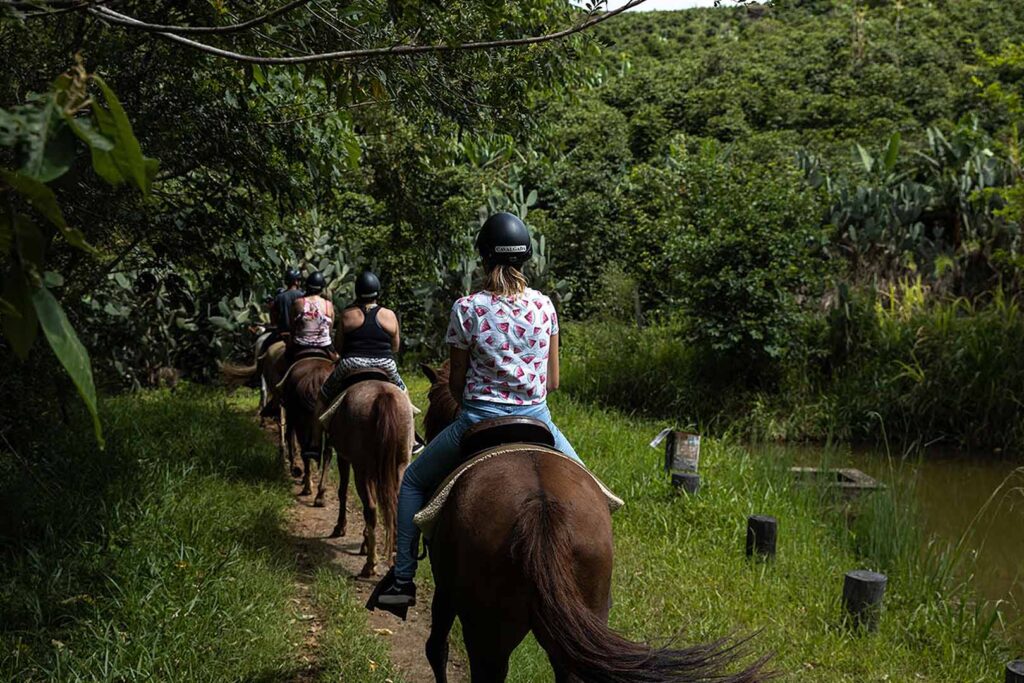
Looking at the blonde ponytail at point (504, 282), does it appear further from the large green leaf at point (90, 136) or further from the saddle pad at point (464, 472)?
the large green leaf at point (90, 136)

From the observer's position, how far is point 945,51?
107 feet

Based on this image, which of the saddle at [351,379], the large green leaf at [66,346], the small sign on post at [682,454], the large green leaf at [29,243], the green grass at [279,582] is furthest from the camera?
the small sign on post at [682,454]

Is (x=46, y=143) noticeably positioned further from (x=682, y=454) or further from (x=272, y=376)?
(x=272, y=376)

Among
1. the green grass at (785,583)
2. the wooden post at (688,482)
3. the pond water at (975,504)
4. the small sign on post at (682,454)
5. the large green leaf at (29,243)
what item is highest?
the large green leaf at (29,243)

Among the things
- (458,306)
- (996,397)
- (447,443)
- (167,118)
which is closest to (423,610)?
(447,443)

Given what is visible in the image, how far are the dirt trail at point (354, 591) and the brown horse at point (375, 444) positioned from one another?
36 cm

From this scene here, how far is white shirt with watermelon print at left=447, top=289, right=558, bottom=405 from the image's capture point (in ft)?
12.8

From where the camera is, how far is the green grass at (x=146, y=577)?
4367 mm

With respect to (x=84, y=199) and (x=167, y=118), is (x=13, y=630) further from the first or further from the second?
(x=167, y=118)

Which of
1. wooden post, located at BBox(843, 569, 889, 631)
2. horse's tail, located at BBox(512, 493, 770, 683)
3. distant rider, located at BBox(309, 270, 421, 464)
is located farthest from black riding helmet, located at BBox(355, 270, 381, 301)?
horse's tail, located at BBox(512, 493, 770, 683)

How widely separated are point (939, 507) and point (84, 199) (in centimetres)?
866

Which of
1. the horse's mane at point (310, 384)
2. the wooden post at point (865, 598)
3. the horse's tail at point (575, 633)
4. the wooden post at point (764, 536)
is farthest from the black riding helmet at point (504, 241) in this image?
the horse's mane at point (310, 384)

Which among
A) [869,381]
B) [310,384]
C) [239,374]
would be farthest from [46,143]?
[869,381]

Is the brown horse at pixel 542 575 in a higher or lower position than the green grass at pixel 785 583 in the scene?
higher
